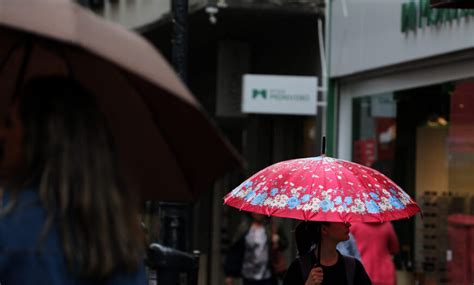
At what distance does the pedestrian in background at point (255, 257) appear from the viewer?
13.8m

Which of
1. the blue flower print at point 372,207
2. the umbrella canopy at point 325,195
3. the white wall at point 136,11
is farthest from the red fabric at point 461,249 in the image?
the white wall at point 136,11

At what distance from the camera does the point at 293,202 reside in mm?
7500

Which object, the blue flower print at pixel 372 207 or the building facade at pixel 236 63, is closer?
the blue flower print at pixel 372 207

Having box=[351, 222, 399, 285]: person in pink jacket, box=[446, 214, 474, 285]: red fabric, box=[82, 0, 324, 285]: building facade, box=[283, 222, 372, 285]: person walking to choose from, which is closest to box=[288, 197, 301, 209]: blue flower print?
box=[283, 222, 372, 285]: person walking

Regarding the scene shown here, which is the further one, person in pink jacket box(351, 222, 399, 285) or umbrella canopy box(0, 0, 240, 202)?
person in pink jacket box(351, 222, 399, 285)

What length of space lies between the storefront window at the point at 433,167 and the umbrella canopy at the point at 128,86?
8990mm

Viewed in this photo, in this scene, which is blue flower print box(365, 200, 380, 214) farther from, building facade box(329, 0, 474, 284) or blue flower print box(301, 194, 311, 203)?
building facade box(329, 0, 474, 284)

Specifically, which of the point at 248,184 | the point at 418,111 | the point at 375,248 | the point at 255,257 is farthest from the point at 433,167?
the point at 248,184

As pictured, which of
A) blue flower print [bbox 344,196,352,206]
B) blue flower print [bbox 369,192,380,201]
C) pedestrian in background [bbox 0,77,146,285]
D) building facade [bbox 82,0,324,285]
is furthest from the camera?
building facade [bbox 82,0,324,285]

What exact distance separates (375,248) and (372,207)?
16.2 feet

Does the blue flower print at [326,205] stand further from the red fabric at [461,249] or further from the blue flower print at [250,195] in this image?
the red fabric at [461,249]

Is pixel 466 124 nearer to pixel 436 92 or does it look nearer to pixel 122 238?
pixel 436 92

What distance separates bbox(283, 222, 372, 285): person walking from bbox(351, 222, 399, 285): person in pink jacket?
4.57 metres

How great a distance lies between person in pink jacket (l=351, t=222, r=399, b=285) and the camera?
12266 mm
